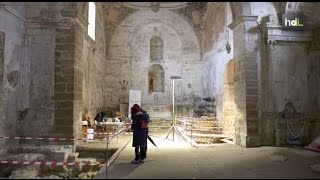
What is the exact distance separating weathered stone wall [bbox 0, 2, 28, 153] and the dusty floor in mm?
3146

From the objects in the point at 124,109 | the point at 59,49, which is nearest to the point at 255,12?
the point at 59,49

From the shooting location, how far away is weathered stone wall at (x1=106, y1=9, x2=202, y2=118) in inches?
763

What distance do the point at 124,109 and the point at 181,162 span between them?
11.0m

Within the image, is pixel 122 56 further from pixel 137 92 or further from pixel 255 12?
pixel 255 12

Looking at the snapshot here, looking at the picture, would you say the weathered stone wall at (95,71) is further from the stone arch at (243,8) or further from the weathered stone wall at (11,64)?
the stone arch at (243,8)

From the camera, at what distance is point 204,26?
62.2ft

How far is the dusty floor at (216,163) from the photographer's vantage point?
6074 millimetres

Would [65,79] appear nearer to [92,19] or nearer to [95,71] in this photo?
[95,71]

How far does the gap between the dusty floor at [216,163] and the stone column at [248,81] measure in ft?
1.70

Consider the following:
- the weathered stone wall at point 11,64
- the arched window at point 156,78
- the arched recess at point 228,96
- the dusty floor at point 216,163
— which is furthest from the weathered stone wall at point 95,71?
the arched recess at point 228,96

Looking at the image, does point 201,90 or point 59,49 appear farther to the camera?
point 201,90

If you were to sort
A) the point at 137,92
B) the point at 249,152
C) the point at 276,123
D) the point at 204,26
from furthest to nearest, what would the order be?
the point at 204,26 < the point at 137,92 < the point at 276,123 < the point at 249,152

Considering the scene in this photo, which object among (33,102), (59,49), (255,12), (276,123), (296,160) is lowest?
(296,160)

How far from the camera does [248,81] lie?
9.69 m
